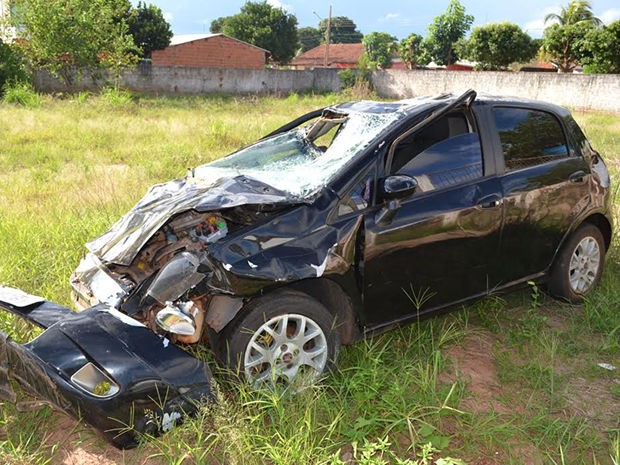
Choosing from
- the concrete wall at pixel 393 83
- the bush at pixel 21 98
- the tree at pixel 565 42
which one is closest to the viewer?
the bush at pixel 21 98

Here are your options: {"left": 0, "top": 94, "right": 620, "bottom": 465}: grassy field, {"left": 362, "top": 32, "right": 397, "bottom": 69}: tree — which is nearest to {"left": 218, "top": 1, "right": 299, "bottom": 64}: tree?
{"left": 362, "top": 32, "right": 397, "bottom": 69}: tree

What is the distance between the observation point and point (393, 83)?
3112 centimetres

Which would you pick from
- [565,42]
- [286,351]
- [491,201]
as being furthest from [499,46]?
[286,351]

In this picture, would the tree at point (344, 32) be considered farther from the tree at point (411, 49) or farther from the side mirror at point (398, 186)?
the side mirror at point (398, 186)

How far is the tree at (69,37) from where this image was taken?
2080 centimetres

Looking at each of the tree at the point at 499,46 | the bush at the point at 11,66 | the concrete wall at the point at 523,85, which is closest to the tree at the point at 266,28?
the tree at the point at 499,46

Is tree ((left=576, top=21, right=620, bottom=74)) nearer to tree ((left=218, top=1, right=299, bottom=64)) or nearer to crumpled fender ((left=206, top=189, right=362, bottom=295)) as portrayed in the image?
crumpled fender ((left=206, top=189, right=362, bottom=295))

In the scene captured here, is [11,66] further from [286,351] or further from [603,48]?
[603,48]

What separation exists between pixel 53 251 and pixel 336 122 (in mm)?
2703

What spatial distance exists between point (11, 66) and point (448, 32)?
3766 centimetres

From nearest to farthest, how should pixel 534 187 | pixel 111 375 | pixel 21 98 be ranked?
pixel 111 375, pixel 534 187, pixel 21 98

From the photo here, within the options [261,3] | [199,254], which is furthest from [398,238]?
[261,3]

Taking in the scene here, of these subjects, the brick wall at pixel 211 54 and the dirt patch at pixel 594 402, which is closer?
the dirt patch at pixel 594 402

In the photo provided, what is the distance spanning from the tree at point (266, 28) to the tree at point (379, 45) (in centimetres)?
1267
